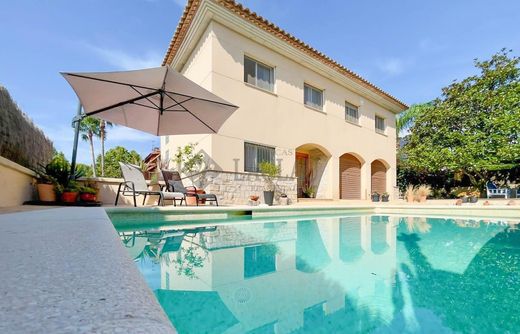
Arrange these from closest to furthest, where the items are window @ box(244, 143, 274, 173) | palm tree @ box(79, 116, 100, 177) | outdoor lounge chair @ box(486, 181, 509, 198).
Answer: window @ box(244, 143, 274, 173) < outdoor lounge chair @ box(486, 181, 509, 198) < palm tree @ box(79, 116, 100, 177)

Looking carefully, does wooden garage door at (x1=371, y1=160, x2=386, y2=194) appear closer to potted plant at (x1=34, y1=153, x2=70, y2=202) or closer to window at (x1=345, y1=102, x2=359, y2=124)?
window at (x1=345, y1=102, x2=359, y2=124)

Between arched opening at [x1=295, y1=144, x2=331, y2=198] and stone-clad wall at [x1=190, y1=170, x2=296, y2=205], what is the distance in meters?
3.18

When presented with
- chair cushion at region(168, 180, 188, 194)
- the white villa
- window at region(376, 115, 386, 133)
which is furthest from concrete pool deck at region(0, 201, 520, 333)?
window at region(376, 115, 386, 133)

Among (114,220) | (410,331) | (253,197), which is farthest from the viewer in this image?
(253,197)

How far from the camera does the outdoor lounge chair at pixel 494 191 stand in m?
16.0

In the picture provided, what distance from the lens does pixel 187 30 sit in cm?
963

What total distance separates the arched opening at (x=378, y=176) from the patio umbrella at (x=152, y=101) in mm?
11693

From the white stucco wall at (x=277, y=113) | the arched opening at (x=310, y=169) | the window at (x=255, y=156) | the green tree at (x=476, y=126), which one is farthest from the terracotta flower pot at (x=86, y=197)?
the green tree at (x=476, y=126)

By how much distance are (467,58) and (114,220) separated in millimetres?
20665

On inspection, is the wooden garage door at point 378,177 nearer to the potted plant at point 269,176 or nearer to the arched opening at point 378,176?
the arched opening at point 378,176

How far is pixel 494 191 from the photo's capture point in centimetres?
1625

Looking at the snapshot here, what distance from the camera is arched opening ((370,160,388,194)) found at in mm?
15781

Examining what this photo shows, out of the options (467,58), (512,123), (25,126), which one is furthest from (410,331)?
(467,58)

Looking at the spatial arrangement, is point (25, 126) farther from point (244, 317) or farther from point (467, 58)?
point (467, 58)
